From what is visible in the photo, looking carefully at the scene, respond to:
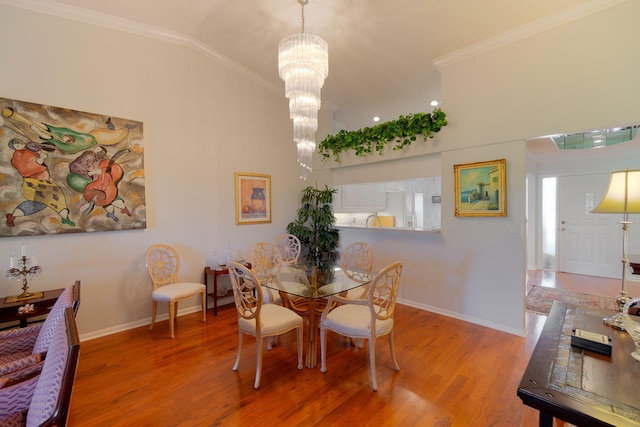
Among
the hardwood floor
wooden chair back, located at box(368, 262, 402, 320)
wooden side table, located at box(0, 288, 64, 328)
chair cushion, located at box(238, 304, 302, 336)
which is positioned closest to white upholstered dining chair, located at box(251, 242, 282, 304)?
chair cushion, located at box(238, 304, 302, 336)

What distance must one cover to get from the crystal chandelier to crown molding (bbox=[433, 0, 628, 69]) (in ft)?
5.97

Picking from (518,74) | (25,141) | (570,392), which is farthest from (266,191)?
(570,392)

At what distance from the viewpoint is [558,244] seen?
19.0 feet

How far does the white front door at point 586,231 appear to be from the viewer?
5.21m

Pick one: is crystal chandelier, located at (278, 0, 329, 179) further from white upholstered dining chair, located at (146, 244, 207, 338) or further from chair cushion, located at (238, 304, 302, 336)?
white upholstered dining chair, located at (146, 244, 207, 338)

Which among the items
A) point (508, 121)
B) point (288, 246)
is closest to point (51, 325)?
point (288, 246)

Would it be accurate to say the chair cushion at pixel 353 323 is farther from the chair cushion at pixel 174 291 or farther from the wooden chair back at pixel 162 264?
the wooden chair back at pixel 162 264

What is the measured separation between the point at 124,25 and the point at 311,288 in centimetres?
363

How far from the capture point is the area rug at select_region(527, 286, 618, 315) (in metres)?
3.92

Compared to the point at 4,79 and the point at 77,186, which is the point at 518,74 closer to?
the point at 77,186

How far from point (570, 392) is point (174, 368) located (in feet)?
9.12

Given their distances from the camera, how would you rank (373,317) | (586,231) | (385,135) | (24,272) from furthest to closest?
(586,231) → (385,135) → (24,272) → (373,317)

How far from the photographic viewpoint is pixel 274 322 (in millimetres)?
2316

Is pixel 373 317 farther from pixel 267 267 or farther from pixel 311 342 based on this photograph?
pixel 267 267
